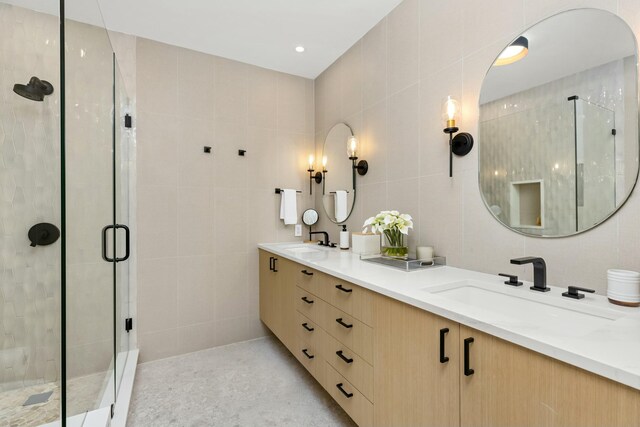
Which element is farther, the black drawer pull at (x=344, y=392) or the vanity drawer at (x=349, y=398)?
the black drawer pull at (x=344, y=392)

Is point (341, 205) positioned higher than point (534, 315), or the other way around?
point (341, 205)

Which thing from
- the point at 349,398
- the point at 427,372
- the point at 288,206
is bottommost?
the point at 349,398

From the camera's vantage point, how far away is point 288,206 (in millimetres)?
2943

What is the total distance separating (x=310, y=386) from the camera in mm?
2088

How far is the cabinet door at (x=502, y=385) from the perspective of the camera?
743mm

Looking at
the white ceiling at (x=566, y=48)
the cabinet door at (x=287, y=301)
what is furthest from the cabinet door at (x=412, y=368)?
the white ceiling at (x=566, y=48)

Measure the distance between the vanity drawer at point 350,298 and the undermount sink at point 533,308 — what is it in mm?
278

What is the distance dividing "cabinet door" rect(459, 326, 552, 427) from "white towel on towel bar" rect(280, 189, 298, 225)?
2.17 metres

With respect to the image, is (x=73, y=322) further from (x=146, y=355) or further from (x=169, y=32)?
(x=169, y=32)

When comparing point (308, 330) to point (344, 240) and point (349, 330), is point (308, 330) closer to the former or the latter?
point (349, 330)

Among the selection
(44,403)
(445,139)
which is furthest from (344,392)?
(445,139)

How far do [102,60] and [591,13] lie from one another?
2.36 m

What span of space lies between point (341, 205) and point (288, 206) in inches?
22.1

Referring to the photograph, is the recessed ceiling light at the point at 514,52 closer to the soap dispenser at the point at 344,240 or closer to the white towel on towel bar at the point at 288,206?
the soap dispenser at the point at 344,240
